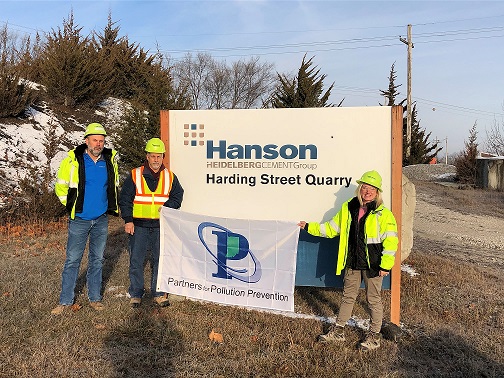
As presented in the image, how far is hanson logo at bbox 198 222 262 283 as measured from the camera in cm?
507

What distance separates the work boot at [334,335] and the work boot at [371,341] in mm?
208

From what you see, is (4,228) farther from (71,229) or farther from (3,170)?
(71,229)

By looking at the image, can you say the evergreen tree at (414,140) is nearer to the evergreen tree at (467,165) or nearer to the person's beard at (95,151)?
the evergreen tree at (467,165)

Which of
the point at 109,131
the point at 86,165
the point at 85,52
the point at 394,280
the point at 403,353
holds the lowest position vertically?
the point at 403,353

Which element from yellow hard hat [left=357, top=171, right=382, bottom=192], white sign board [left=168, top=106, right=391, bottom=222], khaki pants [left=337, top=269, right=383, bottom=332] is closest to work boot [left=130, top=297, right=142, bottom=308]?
white sign board [left=168, top=106, right=391, bottom=222]

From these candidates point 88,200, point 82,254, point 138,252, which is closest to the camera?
point 88,200

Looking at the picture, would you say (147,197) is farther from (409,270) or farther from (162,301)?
(409,270)

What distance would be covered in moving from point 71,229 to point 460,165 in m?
25.8

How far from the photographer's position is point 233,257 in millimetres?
5152

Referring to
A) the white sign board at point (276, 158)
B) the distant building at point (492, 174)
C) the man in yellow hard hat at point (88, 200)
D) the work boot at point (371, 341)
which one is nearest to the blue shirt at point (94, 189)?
the man in yellow hard hat at point (88, 200)

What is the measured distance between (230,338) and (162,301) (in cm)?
134

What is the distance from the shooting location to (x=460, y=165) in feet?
88.3

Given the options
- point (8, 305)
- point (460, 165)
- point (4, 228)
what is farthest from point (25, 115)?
point (460, 165)

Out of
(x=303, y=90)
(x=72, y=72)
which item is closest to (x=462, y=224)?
(x=303, y=90)
